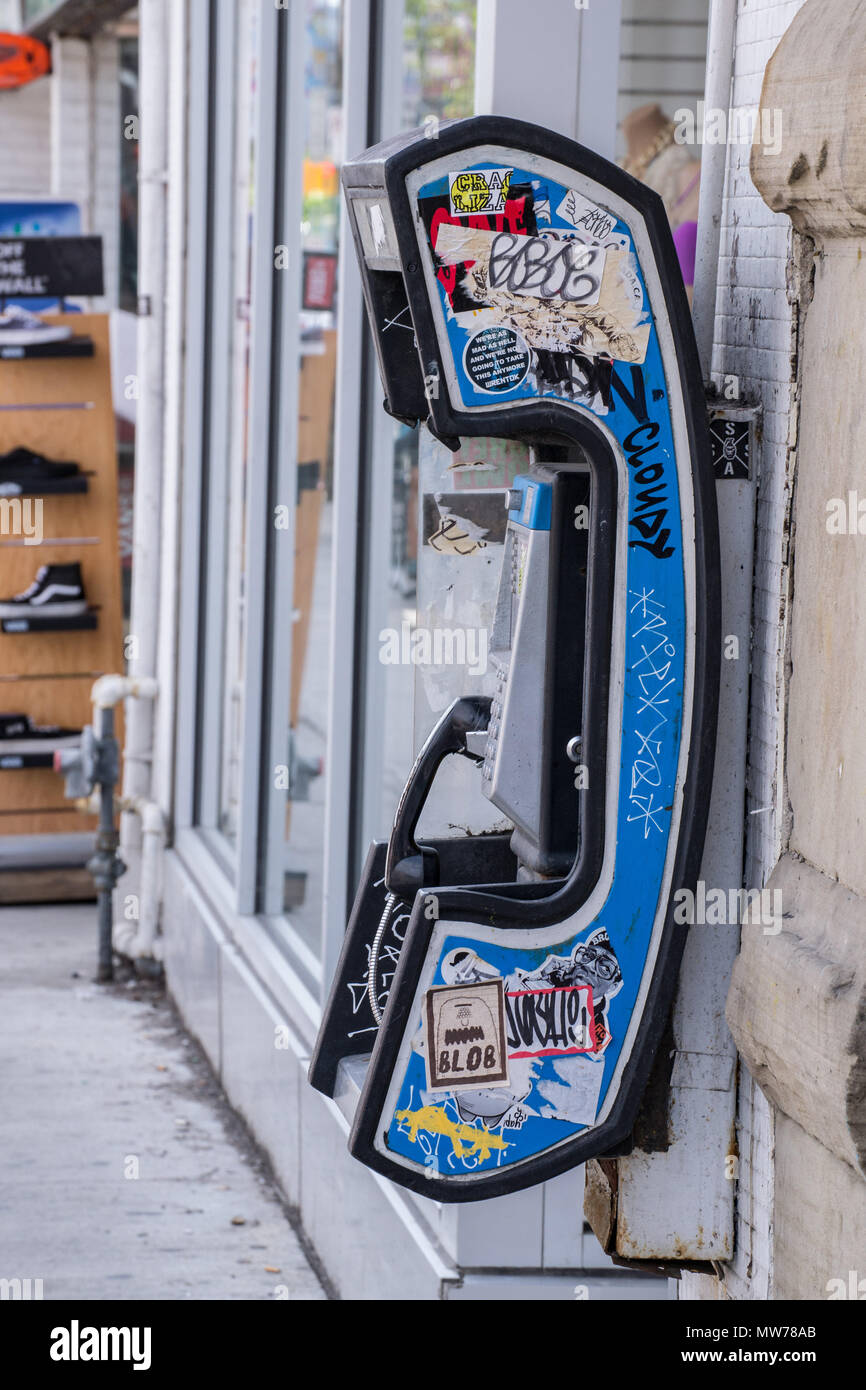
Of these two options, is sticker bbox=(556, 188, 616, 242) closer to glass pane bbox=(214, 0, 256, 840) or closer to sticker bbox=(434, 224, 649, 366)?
sticker bbox=(434, 224, 649, 366)

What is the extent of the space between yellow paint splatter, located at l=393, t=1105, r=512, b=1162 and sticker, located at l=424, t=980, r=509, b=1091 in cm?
3

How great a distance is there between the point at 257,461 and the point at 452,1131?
2977 mm

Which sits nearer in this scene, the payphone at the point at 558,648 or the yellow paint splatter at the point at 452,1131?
the payphone at the point at 558,648

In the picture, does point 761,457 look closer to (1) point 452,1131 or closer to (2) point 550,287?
(2) point 550,287

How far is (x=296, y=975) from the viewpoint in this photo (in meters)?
4.52

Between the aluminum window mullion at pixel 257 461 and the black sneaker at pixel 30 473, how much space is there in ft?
6.10

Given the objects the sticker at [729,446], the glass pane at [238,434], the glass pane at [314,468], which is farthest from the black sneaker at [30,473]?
the sticker at [729,446]

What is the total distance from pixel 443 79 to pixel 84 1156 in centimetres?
453

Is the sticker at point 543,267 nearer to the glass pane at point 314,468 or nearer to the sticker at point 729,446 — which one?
the sticker at point 729,446

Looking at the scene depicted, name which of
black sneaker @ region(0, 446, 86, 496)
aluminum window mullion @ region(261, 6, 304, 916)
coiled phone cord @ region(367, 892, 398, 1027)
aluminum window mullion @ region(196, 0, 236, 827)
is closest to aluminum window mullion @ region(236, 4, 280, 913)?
aluminum window mullion @ region(261, 6, 304, 916)

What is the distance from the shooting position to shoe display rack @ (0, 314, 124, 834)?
6.66 m

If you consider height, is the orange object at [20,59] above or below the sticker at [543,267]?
above

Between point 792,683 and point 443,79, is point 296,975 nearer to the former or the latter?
point 792,683

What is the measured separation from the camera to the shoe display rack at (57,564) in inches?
262
